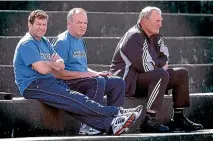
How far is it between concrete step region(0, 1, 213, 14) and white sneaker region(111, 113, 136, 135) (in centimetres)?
364

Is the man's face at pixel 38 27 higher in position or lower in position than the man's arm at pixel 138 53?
higher

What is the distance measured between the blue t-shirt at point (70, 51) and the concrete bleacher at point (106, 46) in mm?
454

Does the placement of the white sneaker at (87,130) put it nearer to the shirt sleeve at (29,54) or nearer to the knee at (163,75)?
the shirt sleeve at (29,54)

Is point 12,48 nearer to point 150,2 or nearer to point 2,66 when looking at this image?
point 2,66

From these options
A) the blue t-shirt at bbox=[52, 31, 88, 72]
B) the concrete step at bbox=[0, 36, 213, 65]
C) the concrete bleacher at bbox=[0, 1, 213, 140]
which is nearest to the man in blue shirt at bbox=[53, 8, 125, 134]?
the blue t-shirt at bbox=[52, 31, 88, 72]

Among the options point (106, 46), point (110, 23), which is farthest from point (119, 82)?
point (110, 23)

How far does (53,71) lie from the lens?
6344 millimetres

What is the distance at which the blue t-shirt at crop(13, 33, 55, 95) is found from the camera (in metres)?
6.04

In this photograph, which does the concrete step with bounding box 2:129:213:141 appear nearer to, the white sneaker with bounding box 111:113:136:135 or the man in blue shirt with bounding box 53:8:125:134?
the white sneaker with bounding box 111:113:136:135

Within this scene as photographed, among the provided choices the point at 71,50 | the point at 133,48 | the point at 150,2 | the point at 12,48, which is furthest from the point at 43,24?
the point at 150,2

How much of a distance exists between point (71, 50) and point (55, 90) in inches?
19.3

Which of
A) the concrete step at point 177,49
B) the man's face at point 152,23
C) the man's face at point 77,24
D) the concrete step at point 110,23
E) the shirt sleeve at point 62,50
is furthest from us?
the concrete step at point 110,23

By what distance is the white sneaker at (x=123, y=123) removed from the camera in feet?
19.7

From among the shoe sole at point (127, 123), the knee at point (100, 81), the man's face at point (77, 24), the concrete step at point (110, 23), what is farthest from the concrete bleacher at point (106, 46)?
the man's face at point (77, 24)
